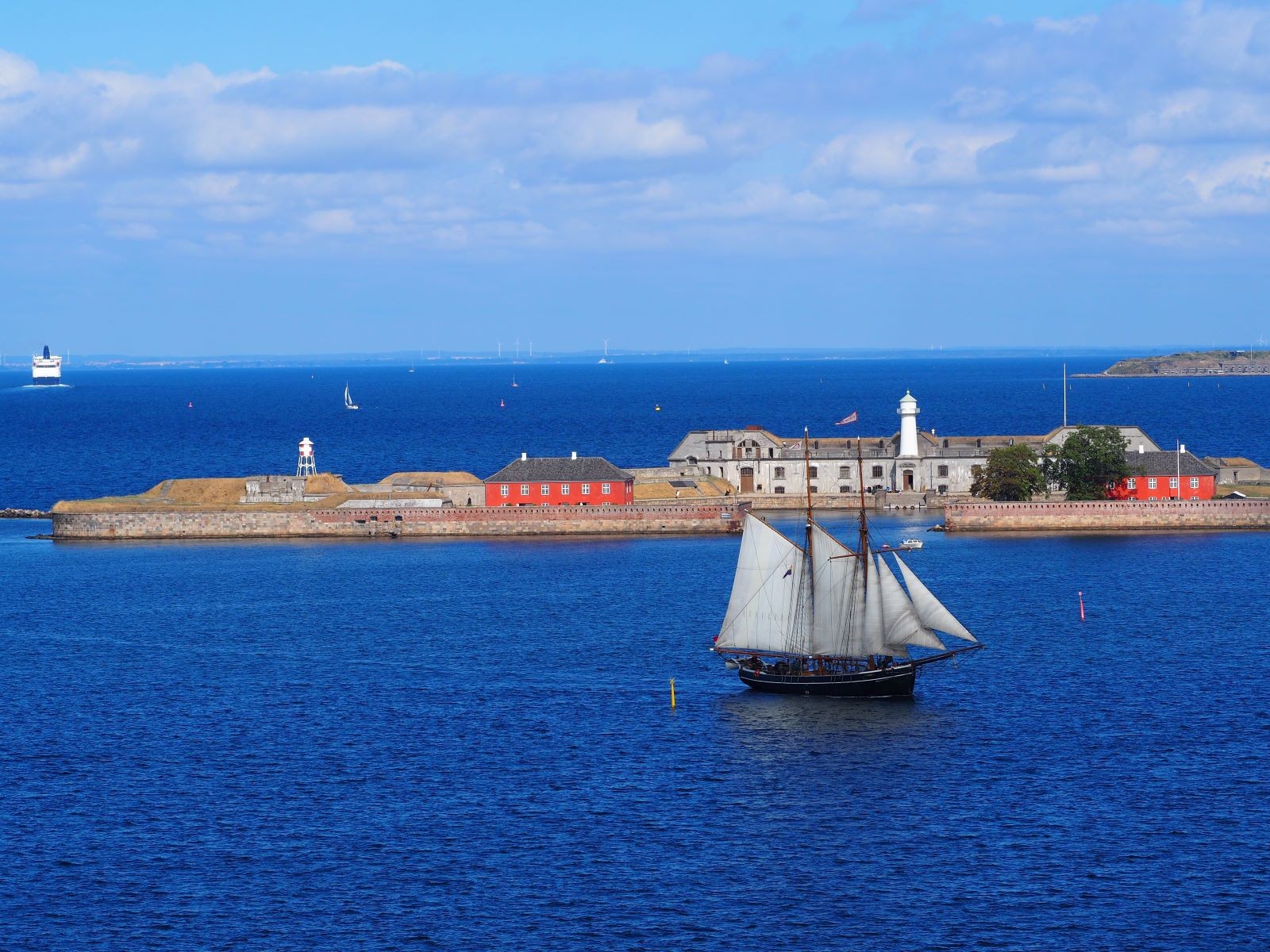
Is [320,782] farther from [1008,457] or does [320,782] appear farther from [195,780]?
[1008,457]

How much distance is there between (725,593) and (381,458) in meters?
103

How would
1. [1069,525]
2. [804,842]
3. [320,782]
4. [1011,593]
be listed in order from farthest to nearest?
[1069,525] < [1011,593] < [320,782] < [804,842]

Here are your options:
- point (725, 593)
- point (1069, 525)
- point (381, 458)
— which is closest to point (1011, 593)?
point (725, 593)

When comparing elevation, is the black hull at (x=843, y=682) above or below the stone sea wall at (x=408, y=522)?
below

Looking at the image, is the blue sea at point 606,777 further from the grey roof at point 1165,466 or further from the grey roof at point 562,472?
the grey roof at point 1165,466

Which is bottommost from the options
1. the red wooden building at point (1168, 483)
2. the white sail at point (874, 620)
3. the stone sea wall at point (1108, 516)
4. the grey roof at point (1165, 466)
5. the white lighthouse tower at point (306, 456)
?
the white sail at point (874, 620)

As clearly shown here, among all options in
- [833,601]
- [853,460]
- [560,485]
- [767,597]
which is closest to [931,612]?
[833,601]

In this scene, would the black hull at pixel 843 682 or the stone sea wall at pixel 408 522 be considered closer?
the black hull at pixel 843 682

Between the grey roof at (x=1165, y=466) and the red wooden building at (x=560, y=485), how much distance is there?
33721mm

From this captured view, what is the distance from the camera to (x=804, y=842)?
4753cm

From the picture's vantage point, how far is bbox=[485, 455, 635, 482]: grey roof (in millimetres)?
116250

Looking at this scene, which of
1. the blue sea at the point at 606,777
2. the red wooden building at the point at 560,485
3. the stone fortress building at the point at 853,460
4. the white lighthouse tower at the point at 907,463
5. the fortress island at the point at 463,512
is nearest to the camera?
the blue sea at the point at 606,777

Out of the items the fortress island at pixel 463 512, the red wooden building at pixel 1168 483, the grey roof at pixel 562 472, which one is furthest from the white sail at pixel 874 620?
the red wooden building at pixel 1168 483

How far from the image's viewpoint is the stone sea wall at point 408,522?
11469cm
